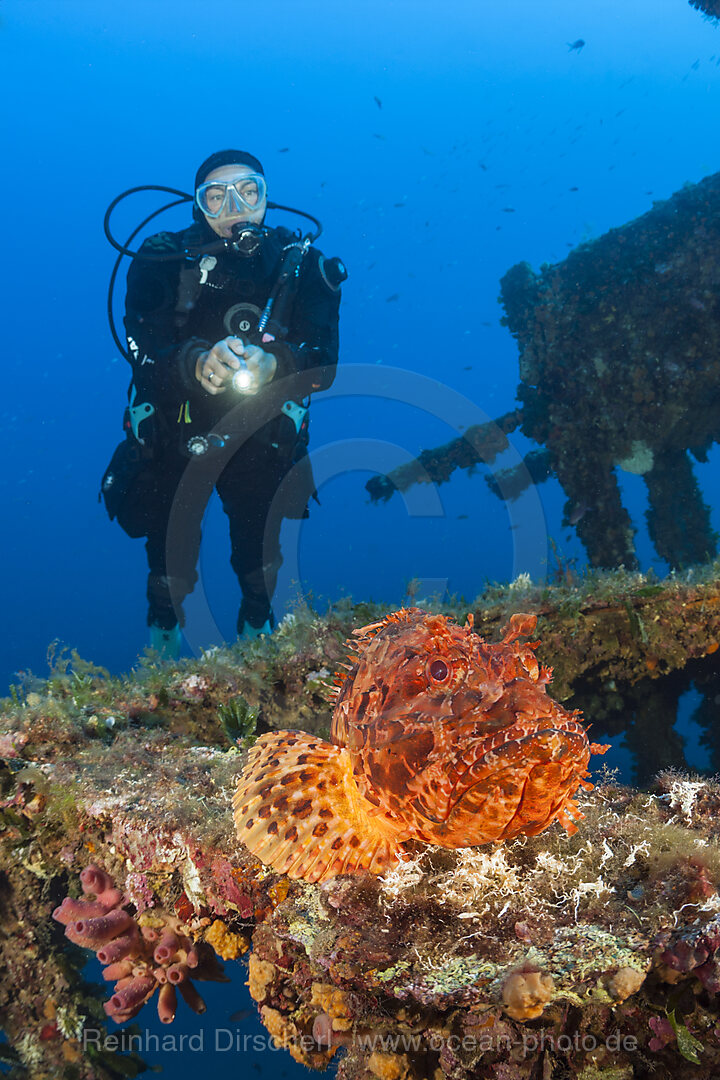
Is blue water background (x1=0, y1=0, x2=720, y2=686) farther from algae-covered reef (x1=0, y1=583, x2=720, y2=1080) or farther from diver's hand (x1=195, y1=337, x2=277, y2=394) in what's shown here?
algae-covered reef (x1=0, y1=583, x2=720, y2=1080)

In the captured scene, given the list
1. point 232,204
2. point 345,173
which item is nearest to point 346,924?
point 232,204

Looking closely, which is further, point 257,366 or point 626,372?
point 626,372

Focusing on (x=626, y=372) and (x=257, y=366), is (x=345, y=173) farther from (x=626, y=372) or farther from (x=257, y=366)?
(x=257, y=366)

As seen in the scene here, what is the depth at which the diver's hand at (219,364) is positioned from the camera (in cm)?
732

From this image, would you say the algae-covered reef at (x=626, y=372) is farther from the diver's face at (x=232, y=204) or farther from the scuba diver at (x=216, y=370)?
the diver's face at (x=232, y=204)

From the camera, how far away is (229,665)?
16.6ft

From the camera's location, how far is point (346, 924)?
2.18m

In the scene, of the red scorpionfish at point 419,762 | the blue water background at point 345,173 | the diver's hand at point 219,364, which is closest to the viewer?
the red scorpionfish at point 419,762

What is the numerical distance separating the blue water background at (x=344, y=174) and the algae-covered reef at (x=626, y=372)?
Result: 5289cm

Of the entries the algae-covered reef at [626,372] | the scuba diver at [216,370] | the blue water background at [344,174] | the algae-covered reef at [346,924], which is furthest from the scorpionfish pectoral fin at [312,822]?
the blue water background at [344,174]

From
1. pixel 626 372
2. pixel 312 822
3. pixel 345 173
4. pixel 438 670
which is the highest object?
pixel 345 173

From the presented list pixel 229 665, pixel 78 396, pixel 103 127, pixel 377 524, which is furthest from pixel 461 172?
pixel 229 665

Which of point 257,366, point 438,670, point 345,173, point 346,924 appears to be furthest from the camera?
point 345,173

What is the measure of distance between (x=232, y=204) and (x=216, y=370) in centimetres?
266
